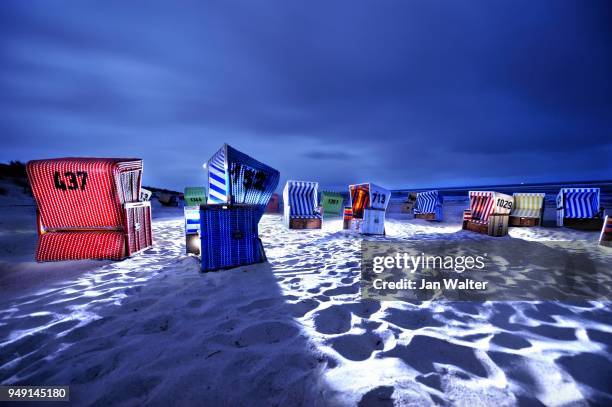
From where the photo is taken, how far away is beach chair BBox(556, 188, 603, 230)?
11.9 metres

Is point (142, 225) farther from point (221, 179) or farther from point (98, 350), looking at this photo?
point (98, 350)

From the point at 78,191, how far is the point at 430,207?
1737 centimetres

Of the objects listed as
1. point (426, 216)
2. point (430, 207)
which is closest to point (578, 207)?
point (430, 207)

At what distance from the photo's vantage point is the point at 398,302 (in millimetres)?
3479

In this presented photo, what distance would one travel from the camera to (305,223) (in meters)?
11.6

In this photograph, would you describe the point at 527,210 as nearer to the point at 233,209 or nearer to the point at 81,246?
the point at 233,209

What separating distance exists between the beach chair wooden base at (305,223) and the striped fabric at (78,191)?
23.1ft

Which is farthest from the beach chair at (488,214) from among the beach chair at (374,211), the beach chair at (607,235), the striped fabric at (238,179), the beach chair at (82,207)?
the beach chair at (82,207)

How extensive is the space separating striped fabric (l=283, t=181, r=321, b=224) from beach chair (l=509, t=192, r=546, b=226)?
1046cm

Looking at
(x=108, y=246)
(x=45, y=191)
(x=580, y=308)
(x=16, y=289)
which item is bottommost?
(x=580, y=308)

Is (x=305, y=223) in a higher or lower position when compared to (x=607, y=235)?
higher

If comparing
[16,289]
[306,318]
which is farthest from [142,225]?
[306,318]

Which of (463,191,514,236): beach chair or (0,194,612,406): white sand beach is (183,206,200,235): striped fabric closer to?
(0,194,612,406): white sand beach

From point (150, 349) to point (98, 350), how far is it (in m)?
0.49
